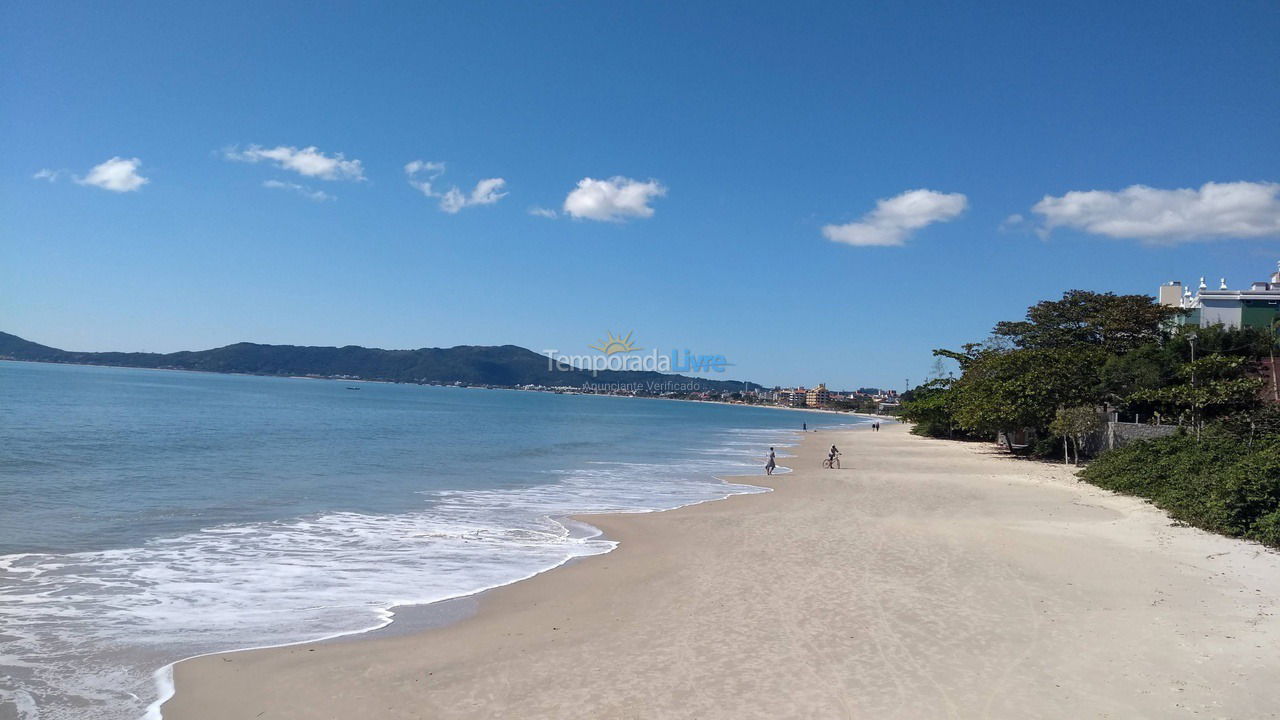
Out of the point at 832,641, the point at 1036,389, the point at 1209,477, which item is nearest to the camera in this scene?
the point at 832,641

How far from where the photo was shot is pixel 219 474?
74.4 feet

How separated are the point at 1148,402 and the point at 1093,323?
19777 mm

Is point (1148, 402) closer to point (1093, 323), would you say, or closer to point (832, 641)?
point (1093, 323)

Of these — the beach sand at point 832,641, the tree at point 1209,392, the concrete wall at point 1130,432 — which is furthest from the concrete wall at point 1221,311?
the beach sand at point 832,641

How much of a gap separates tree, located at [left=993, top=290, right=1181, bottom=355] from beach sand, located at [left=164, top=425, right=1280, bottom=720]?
29.6 metres

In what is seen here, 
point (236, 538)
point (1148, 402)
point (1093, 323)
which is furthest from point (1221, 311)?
point (236, 538)

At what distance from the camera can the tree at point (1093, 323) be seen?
39219mm

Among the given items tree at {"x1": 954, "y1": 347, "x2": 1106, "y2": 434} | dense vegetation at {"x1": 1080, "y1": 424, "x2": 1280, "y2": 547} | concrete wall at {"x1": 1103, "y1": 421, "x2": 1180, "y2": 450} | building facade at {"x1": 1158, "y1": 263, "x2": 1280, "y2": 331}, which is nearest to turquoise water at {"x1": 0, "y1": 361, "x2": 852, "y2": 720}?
tree at {"x1": 954, "y1": 347, "x2": 1106, "y2": 434}

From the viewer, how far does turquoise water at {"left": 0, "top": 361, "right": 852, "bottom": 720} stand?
759 centimetres

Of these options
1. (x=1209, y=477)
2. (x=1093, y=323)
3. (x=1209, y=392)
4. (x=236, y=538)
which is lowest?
(x=236, y=538)

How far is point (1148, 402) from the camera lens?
26953 millimetres

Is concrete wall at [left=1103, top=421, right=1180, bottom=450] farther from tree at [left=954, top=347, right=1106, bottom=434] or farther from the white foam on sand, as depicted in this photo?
the white foam on sand

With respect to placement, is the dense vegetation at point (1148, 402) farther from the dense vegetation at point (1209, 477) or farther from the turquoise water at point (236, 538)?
the turquoise water at point (236, 538)

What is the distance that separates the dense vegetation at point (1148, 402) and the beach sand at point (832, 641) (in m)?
1.66
